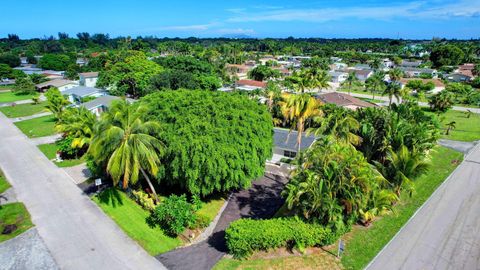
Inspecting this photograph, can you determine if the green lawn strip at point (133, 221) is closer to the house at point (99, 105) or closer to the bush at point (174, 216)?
the bush at point (174, 216)

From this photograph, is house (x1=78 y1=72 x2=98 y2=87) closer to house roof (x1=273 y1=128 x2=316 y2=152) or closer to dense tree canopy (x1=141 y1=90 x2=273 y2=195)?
dense tree canopy (x1=141 y1=90 x2=273 y2=195)

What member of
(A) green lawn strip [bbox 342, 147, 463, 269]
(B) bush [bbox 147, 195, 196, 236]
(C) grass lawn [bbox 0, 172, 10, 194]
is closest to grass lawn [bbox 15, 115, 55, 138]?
(C) grass lawn [bbox 0, 172, 10, 194]

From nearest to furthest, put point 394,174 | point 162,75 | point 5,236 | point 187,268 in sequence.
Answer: point 187,268 → point 5,236 → point 394,174 → point 162,75

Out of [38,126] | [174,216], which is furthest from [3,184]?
[38,126]

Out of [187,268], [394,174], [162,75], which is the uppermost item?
[162,75]

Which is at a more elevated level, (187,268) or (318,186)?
(318,186)

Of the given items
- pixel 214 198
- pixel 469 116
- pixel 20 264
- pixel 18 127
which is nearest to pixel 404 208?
pixel 214 198

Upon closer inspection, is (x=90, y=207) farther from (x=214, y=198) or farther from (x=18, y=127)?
(x=18, y=127)

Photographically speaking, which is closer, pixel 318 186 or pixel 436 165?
pixel 318 186
